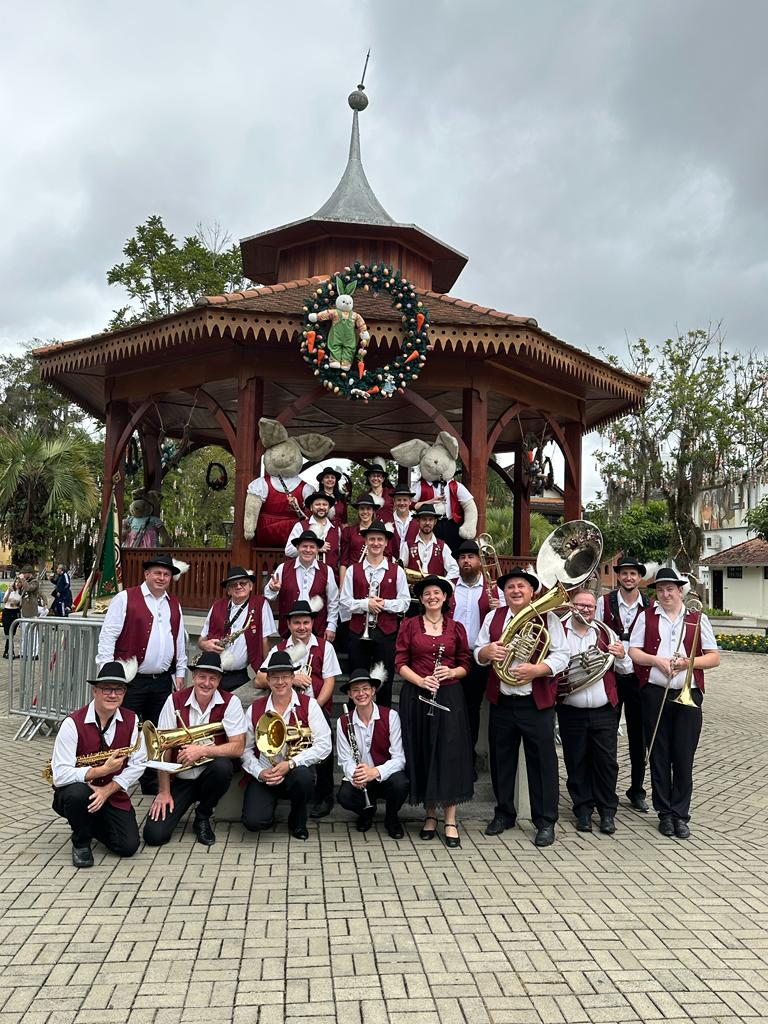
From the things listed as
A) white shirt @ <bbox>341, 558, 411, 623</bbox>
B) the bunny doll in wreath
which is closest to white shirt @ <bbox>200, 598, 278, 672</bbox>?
white shirt @ <bbox>341, 558, 411, 623</bbox>

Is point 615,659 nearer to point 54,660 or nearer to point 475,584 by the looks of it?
point 475,584

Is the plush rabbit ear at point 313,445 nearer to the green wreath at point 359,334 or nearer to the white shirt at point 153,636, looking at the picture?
the green wreath at point 359,334

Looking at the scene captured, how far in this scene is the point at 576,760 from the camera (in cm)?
597

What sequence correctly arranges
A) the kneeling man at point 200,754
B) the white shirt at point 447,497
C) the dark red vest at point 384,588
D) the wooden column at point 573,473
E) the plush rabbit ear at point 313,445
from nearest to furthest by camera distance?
the kneeling man at point 200,754
the dark red vest at point 384,588
the white shirt at point 447,497
the plush rabbit ear at point 313,445
the wooden column at point 573,473

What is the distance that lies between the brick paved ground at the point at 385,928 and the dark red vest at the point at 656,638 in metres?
1.27

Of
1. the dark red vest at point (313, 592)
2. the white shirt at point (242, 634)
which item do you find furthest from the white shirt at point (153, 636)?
the dark red vest at point (313, 592)

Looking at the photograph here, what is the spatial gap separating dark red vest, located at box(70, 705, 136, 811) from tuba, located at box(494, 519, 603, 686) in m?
2.77

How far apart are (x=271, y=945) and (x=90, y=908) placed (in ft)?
3.92

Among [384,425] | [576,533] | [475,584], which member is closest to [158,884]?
[475,584]

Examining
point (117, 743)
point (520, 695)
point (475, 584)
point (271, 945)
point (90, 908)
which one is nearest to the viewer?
point (271, 945)

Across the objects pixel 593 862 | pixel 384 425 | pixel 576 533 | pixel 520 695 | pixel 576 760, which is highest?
pixel 384 425

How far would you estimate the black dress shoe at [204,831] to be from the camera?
5438mm

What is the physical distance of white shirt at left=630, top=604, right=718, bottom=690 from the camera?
19.5 feet

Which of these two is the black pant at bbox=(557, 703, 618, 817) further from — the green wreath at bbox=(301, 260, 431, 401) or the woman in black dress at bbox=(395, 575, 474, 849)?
the green wreath at bbox=(301, 260, 431, 401)
